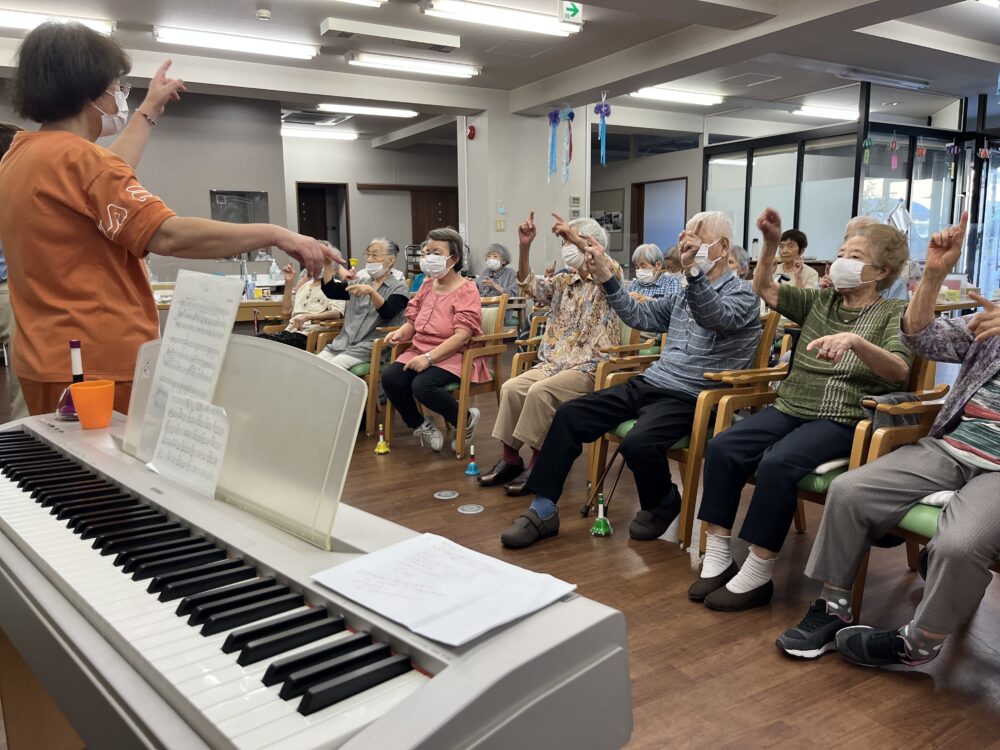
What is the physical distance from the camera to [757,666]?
6.10 ft

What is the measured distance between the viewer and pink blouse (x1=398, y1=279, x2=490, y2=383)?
150 inches

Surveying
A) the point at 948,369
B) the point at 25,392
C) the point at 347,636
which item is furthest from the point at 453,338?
the point at 948,369

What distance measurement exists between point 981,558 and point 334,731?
1597 mm

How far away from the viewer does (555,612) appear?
2.22 feet

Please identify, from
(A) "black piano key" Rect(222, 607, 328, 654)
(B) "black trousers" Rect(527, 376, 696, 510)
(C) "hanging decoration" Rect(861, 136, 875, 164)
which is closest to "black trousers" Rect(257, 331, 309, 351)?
(B) "black trousers" Rect(527, 376, 696, 510)

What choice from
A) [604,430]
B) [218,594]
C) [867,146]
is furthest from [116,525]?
[867,146]

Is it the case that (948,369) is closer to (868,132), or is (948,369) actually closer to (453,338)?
(868,132)

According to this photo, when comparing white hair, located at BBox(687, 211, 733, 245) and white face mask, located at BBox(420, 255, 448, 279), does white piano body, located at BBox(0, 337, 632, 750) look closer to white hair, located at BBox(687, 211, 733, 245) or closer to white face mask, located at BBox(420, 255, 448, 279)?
white hair, located at BBox(687, 211, 733, 245)

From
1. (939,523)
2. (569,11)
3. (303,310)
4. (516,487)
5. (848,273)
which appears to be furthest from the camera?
(569,11)

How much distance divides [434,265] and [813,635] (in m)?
2.60

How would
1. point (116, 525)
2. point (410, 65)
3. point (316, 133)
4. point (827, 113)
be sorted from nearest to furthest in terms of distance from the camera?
point (116, 525), point (410, 65), point (827, 113), point (316, 133)

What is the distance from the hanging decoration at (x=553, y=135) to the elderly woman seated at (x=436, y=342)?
495 centimetres

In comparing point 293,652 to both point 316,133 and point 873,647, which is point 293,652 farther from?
point 316,133

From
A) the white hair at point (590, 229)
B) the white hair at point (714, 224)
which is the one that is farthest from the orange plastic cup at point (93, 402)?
the white hair at point (590, 229)
